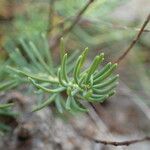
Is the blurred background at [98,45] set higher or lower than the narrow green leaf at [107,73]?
lower

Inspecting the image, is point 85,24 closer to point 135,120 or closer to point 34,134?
point 135,120

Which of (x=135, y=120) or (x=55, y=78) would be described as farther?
(x=135, y=120)

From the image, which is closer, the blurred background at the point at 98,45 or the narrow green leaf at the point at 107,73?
the narrow green leaf at the point at 107,73

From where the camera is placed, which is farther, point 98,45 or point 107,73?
point 98,45

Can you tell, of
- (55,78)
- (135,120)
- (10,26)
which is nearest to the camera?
(55,78)

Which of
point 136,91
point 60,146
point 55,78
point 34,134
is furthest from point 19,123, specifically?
point 136,91

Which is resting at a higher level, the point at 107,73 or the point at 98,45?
the point at 107,73

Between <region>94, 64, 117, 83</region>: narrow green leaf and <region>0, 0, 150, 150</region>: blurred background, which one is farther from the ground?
<region>94, 64, 117, 83</region>: narrow green leaf

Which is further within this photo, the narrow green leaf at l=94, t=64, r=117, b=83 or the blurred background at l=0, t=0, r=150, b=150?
the blurred background at l=0, t=0, r=150, b=150
